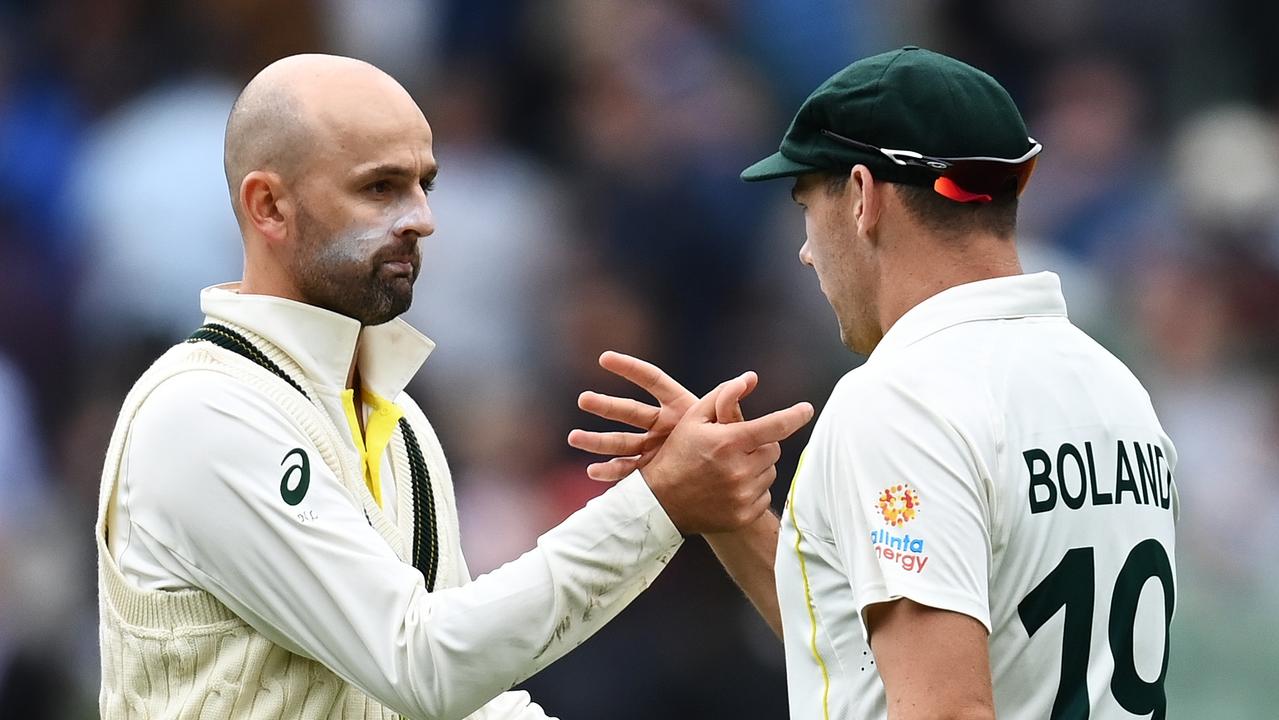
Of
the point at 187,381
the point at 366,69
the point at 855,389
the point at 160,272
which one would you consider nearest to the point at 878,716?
the point at 855,389

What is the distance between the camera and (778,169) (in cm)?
346

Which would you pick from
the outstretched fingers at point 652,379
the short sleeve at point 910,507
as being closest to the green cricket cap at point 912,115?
the short sleeve at point 910,507

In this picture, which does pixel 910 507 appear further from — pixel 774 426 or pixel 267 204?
pixel 267 204

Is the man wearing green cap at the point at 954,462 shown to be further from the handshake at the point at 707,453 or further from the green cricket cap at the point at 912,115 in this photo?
the handshake at the point at 707,453

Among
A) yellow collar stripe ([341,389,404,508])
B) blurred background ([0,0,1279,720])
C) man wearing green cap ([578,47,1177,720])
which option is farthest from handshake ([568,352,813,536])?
blurred background ([0,0,1279,720])

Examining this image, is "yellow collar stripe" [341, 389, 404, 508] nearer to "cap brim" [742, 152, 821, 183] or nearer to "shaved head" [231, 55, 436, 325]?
"shaved head" [231, 55, 436, 325]

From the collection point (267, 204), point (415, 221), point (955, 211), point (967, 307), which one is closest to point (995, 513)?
point (967, 307)

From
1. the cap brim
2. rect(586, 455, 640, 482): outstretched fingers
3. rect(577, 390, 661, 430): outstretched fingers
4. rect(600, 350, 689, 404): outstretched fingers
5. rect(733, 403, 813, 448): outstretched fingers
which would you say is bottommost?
rect(586, 455, 640, 482): outstretched fingers

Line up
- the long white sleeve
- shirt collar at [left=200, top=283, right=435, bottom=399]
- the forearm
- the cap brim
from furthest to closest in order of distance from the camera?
the forearm → shirt collar at [left=200, top=283, right=435, bottom=399] → the long white sleeve → the cap brim

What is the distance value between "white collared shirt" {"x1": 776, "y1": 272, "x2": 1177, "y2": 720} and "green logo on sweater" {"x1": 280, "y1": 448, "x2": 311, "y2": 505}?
95cm

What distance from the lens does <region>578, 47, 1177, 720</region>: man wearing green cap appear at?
9.70 ft

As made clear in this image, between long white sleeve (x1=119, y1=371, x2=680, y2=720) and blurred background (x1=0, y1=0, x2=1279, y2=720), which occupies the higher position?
blurred background (x1=0, y1=0, x2=1279, y2=720)

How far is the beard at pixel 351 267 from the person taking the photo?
3881 millimetres

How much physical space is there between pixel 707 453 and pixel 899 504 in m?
0.78
